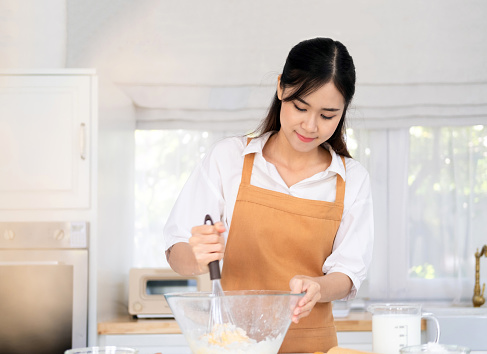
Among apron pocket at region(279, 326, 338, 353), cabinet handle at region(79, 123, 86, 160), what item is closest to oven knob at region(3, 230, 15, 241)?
cabinet handle at region(79, 123, 86, 160)

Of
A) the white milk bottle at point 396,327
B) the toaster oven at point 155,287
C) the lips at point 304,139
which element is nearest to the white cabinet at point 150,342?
the toaster oven at point 155,287

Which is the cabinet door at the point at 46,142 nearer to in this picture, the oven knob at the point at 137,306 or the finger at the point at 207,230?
the oven knob at the point at 137,306

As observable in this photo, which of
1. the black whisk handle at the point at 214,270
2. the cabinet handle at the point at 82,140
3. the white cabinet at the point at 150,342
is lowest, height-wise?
the white cabinet at the point at 150,342

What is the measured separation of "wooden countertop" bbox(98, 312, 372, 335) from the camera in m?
2.54

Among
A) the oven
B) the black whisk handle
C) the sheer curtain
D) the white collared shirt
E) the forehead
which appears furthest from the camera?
the sheer curtain

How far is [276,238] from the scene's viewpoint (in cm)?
162

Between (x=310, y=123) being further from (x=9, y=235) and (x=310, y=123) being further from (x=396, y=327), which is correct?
(x=9, y=235)

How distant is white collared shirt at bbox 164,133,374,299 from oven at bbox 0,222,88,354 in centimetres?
106

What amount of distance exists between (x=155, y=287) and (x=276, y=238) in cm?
132

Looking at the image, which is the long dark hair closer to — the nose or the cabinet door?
the nose

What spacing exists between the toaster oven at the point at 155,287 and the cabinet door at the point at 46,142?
437mm

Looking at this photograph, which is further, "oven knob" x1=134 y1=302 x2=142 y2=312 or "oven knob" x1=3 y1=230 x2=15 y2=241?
"oven knob" x1=134 y1=302 x2=142 y2=312

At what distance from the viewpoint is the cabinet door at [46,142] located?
2.58 meters

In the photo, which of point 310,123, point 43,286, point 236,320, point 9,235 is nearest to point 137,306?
point 43,286
